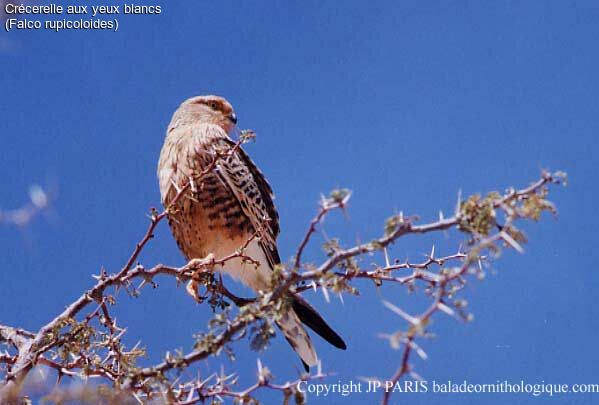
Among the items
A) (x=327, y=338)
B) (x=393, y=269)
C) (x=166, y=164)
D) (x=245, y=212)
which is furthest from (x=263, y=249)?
(x=393, y=269)

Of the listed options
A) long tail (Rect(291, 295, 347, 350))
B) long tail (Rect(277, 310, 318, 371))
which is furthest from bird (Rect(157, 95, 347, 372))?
long tail (Rect(291, 295, 347, 350))

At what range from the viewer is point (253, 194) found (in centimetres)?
499

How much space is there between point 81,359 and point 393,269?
1.29 meters

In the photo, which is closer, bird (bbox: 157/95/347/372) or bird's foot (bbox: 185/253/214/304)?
bird's foot (bbox: 185/253/214/304)

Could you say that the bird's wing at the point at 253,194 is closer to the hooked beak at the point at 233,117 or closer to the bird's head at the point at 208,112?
the bird's head at the point at 208,112

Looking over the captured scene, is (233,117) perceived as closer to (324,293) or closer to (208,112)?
(208,112)

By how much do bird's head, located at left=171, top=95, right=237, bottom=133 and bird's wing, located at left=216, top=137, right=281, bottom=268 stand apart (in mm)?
757

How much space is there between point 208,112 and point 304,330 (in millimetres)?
2825

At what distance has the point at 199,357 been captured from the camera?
7.11ft

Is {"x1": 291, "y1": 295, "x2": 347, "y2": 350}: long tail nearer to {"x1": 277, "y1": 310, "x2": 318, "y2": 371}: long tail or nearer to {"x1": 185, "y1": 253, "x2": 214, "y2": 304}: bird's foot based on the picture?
{"x1": 277, "y1": 310, "x2": 318, "y2": 371}: long tail

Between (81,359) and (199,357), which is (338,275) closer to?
(199,357)

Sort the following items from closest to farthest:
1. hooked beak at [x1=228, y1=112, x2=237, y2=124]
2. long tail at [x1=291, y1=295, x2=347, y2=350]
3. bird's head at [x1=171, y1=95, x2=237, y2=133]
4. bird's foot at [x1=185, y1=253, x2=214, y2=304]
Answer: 1. long tail at [x1=291, y1=295, x2=347, y2=350]
2. bird's foot at [x1=185, y1=253, x2=214, y2=304]
3. bird's head at [x1=171, y1=95, x2=237, y2=133]
4. hooked beak at [x1=228, y1=112, x2=237, y2=124]

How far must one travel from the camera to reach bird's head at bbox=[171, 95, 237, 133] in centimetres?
608

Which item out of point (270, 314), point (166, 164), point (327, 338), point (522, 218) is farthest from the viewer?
point (166, 164)
